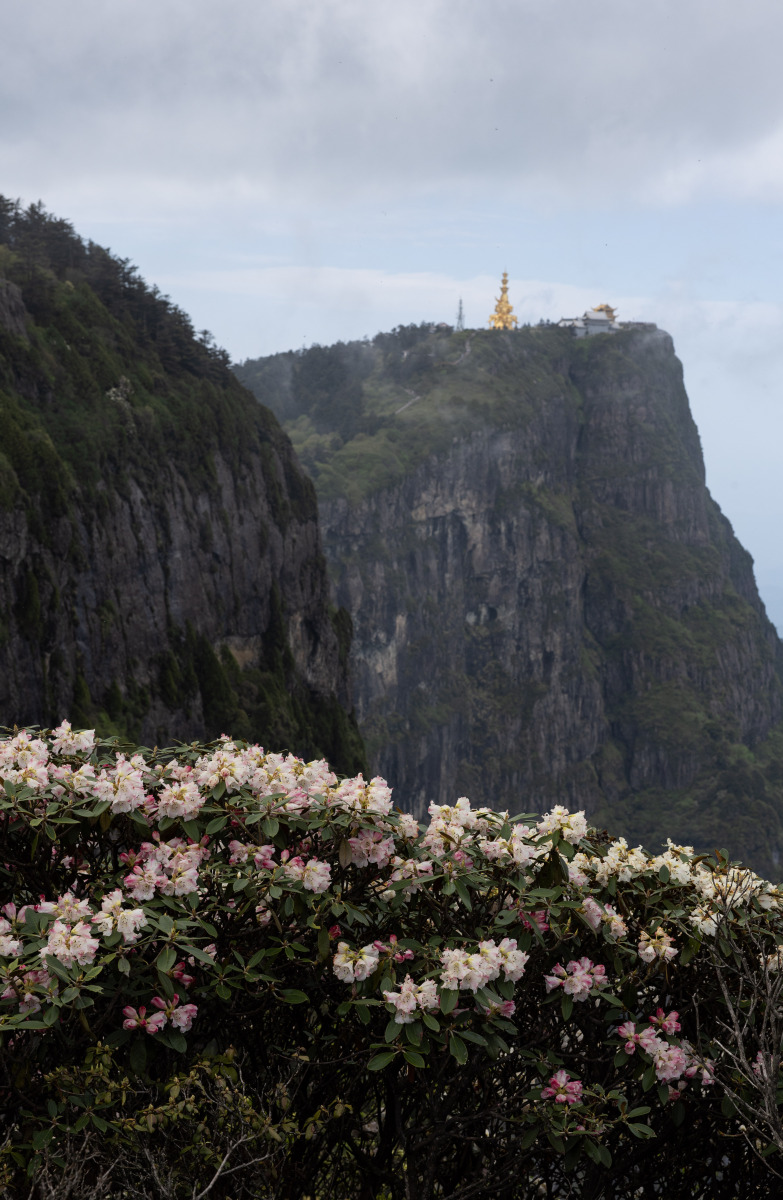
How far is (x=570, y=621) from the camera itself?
17450 cm

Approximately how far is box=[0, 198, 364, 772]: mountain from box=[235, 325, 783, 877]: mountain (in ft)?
192

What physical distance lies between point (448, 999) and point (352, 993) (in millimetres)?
518

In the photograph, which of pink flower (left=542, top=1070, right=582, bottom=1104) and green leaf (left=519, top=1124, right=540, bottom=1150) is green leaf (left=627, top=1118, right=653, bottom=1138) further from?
green leaf (left=519, top=1124, right=540, bottom=1150)

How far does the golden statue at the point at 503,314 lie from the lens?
581ft

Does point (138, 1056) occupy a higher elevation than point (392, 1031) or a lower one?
lower

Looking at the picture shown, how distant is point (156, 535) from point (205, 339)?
2426cm

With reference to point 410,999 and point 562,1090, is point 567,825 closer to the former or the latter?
point 562,1090

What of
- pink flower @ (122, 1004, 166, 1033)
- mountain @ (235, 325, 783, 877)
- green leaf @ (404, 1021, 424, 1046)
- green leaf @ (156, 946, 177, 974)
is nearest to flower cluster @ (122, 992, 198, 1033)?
pink flower @ (122, 1004, 166, 1033)

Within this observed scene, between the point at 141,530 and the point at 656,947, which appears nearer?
the point at 656,947

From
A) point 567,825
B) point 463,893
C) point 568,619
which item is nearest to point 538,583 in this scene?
point 568,619

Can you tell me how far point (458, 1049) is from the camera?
4.79m

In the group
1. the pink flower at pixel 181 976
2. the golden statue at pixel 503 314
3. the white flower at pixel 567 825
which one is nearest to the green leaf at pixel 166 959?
the pink flower at pixel 181 976

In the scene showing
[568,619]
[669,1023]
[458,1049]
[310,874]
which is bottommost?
[568,619]

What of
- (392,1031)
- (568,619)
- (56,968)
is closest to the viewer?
(56,968)
